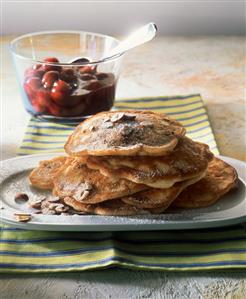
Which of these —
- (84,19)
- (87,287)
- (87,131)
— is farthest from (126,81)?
(87,287)

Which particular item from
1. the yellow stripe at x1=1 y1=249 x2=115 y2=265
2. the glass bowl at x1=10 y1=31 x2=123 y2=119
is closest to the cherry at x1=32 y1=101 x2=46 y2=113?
the glass bowl at x1=10 y1=31 x2=123 y2=119

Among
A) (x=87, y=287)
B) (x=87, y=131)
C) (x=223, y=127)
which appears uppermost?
(x=87, y=131)

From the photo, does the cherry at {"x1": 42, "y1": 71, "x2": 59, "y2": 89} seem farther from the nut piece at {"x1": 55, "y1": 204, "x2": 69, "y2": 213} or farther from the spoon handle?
the nut piece at {"x1": 55, "y1": 204, "x2": 69, "y2": 213}

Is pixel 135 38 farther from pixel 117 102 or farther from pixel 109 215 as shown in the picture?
pixel 109 215

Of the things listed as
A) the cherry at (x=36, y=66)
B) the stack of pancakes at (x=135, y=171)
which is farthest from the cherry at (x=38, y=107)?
the stack of pancakes at (x=135, y=171)

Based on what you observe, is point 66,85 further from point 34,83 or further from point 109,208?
point 109,208

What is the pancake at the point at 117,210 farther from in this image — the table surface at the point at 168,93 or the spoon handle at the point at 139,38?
the spoon handle at the point at 139,38

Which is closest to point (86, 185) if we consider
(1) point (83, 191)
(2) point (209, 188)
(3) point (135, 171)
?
(1) point (83, 191)
